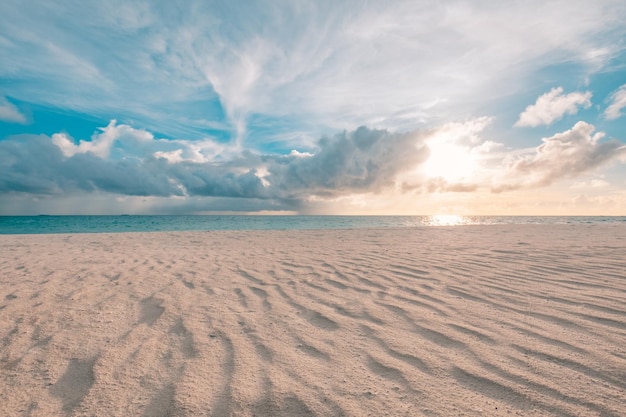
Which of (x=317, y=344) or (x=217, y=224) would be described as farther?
(x=217, y=224)

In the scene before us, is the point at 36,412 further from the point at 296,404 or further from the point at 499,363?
the point at 499,363

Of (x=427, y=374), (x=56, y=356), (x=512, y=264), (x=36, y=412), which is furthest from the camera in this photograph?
(x=512, y=264)

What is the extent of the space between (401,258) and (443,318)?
4.27m

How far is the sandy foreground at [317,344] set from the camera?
237cm

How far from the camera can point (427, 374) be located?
2678mm

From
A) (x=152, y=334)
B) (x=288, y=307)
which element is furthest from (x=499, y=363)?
(x=152, y=334)

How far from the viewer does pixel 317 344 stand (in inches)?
129

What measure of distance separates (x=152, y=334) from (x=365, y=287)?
10.6ft

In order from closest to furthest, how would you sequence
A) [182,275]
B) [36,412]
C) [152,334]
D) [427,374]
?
[36,412] → [427,374] → [152,334] → [182,275]

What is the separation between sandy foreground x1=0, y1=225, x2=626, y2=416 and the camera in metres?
2.37

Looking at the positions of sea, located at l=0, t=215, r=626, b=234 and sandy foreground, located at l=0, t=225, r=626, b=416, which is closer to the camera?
sandy foreground, located at l=0, t=225, r=626, b=416

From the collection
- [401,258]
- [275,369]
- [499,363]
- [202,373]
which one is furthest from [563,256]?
[202,373]

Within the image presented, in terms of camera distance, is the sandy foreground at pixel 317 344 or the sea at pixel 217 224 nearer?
the sandy foreground at pixel 317 344

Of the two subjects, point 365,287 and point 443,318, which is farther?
point 365,287
